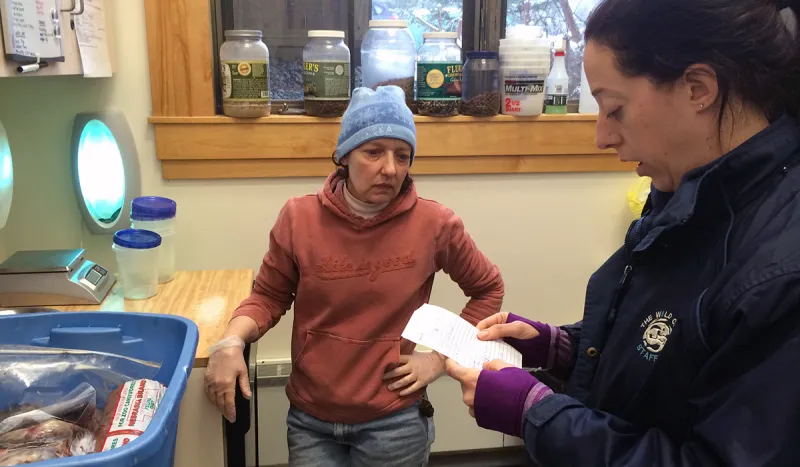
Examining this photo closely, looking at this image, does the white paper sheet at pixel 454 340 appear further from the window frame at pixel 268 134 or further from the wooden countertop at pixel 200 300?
the window frame at pixel 268 134

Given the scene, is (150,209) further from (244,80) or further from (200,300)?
(244,80)

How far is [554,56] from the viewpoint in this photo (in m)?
1.98

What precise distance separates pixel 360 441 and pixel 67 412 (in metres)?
0.66

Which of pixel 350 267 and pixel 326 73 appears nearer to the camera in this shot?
pixel 350 267

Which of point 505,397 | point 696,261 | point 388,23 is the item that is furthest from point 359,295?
point 388,23

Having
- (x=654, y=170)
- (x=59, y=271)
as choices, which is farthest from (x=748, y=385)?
(x=59, y=271)

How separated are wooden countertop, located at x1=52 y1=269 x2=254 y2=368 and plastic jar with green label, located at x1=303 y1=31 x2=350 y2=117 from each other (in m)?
0.52

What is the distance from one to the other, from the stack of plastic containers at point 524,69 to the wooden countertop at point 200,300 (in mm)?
932

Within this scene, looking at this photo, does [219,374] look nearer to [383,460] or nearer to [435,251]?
[383,460]

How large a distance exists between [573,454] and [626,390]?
0.38 feet

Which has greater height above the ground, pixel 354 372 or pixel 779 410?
pixel 779 410

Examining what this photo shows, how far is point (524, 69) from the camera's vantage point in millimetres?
1883

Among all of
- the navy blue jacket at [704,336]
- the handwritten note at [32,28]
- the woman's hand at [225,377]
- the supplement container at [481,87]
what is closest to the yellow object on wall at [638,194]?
the supplement container at [481,87]

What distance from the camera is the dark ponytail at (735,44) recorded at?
2.40 ft
